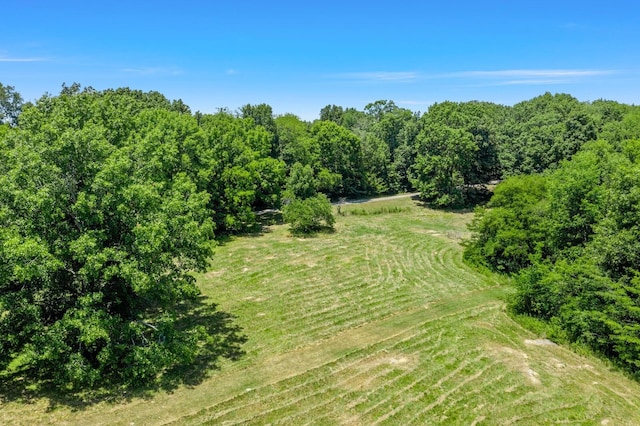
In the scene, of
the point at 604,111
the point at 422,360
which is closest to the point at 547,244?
the point at 422,360

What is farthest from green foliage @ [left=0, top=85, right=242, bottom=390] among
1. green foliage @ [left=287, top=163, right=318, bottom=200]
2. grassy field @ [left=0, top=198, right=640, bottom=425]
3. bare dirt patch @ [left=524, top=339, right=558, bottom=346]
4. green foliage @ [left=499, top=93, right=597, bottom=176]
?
green foliage @ [left=499, top=93, right=597, bottom=176]

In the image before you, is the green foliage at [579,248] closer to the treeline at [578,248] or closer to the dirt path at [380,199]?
the treeline at [578,248]

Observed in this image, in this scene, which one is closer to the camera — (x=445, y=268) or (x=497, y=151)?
(x=445, y=268)

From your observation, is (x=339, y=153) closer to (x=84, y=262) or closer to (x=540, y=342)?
(x=540, y=342)

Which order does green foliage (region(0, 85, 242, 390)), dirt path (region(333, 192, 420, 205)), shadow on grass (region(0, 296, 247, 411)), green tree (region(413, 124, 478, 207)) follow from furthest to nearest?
dirt path (region(333, 192, 420, 205)) → green tree (region(413, 124, 478, 207)) → shadow on grass (region(0, 296, 247, 411)) → green foliage (region(0, 85, 242, 390))

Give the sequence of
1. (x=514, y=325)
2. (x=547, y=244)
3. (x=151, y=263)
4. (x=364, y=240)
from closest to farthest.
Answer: (x=151, y=263), (x=514, y=325), (x=547, y=244), (x=364, y=240)

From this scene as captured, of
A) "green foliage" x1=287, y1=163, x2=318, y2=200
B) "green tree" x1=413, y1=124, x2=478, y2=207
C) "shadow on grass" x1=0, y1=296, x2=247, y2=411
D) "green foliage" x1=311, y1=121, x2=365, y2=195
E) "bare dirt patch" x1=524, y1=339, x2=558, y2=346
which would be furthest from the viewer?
"green foliage" x1=311, y1=121, x2=365, y2=195

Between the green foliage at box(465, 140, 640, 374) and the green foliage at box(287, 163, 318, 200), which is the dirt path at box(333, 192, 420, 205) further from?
the green foliage at box(465, 140, 640, 374)

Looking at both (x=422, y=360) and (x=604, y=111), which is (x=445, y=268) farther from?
(x=604, y=111)
